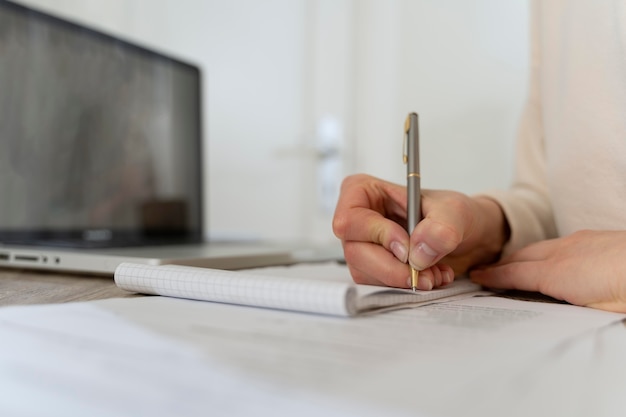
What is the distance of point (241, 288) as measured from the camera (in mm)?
372

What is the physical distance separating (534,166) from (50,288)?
0.58m

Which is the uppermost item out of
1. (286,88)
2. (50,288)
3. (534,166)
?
(286,88)

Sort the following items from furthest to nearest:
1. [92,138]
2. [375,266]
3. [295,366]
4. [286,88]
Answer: [286,88] → [92,138] → [375,266] → [295,366]

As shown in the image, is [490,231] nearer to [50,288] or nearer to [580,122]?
[580,122]

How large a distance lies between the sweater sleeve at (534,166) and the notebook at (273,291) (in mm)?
200

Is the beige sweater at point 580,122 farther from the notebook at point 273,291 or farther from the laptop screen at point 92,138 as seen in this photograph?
the laptop screen at point 92,138

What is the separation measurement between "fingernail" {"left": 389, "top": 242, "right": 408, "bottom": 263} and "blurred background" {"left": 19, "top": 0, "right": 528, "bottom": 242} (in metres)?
0.86

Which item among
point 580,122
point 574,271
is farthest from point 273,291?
point 580,122

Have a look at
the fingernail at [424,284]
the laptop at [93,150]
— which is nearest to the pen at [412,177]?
the fingernail at [424,284]

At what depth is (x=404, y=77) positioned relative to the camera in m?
1.31

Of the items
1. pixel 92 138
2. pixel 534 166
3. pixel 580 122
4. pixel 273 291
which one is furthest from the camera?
pixel 92 138

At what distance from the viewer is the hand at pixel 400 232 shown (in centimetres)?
43

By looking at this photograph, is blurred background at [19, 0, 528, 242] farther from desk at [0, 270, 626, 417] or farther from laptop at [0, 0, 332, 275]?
desk at [0, 270, 626, 417]

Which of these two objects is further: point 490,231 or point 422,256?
point 490,231
